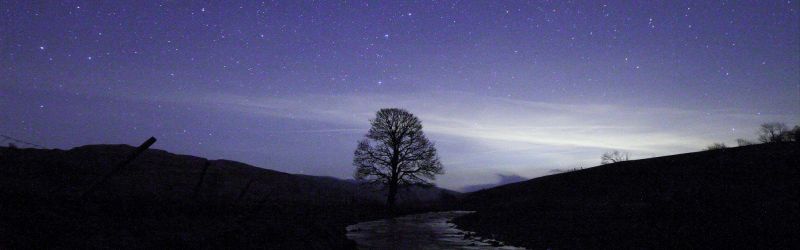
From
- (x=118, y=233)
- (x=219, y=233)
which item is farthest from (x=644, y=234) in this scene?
(x=118, y=233)

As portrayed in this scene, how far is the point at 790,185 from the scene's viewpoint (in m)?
19.6

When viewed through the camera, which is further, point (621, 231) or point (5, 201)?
point (621, 231)

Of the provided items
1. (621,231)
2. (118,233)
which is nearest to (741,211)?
(621,231)

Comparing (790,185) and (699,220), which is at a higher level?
(790,185)

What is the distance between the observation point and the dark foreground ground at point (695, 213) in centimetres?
1147

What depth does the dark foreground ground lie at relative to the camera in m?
11.5

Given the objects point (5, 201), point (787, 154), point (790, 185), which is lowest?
point (5, 201)

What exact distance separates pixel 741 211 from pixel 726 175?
15376 mm

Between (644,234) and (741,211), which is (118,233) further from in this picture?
(741,211)

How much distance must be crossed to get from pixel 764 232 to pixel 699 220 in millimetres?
2892

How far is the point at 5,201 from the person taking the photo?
26.1ft

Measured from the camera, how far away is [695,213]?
593 inches

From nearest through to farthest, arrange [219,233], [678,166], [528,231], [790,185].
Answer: [219,233] → [528,231] → [790,185] → [678,166]

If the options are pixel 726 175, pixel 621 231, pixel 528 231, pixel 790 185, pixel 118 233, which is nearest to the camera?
pixel 118 233
